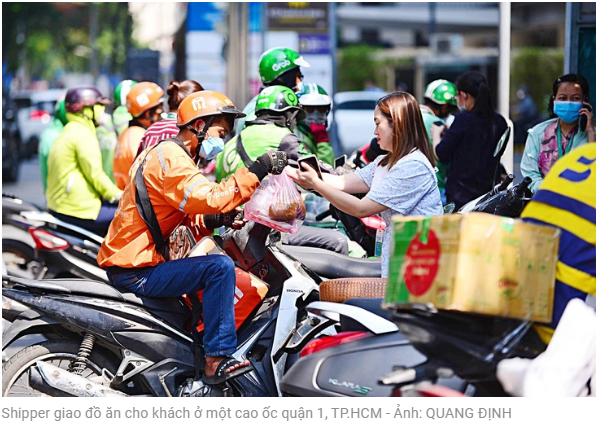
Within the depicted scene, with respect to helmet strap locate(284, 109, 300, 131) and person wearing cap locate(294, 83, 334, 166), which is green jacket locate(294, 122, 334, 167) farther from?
helmet strap locate(284, 109, 300, 131)

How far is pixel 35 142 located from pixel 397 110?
78.6 feet

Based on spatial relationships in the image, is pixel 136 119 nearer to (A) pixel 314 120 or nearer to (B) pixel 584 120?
(A) pixel 314 120

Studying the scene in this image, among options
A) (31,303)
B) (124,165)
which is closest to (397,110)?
(31,303)

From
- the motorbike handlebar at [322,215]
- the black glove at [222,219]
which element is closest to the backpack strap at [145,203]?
the black glove at [222,219]

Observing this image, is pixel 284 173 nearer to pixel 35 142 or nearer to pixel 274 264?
pixel 274 264

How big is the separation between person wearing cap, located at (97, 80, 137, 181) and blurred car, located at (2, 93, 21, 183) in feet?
31.5

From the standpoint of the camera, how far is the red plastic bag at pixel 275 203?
4.66 m

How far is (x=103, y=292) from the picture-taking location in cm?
460

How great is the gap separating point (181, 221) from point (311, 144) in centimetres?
321

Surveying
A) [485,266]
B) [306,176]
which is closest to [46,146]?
[306,176]

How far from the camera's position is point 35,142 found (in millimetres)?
26812

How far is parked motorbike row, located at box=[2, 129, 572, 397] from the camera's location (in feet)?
11.0

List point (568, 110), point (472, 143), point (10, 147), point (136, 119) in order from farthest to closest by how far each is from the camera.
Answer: point (10, 147) < point (136, 119) < point (472, 143) < point (568, 110)
